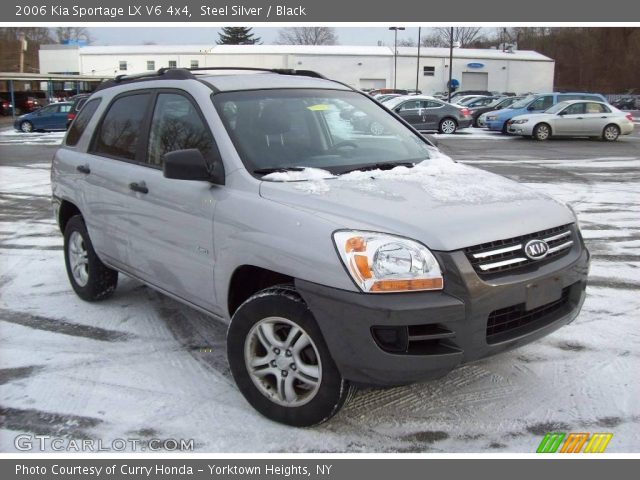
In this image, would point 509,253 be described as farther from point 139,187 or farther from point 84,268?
point 84,268

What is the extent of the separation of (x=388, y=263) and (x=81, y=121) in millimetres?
3644

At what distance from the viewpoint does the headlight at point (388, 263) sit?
2.78 m

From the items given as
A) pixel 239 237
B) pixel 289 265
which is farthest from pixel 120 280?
pixel 289 265

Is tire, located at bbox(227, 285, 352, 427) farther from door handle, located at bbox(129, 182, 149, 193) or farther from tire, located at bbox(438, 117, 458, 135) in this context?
tire, located at bbox(438, 117, 458, 135)

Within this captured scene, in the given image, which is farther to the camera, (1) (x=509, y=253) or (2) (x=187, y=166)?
(2) (x=187, y=166)

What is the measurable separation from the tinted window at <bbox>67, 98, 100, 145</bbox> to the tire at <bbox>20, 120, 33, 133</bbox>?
1003 inches

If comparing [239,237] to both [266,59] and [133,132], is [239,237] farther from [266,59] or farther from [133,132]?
[266,59]

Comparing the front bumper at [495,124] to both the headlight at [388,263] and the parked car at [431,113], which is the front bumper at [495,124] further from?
the headlight at [388,263]

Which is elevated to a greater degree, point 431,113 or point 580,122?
point 431,113

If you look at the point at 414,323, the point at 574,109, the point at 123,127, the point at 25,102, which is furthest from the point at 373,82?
the point at 414,323

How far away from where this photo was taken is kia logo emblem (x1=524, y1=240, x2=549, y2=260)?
10.2ft

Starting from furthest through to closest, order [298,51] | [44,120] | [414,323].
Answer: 1. [298,51]
2. [44,120]
3. [414,323]

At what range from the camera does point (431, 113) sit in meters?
25.4

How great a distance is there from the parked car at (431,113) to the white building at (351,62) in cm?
4007
